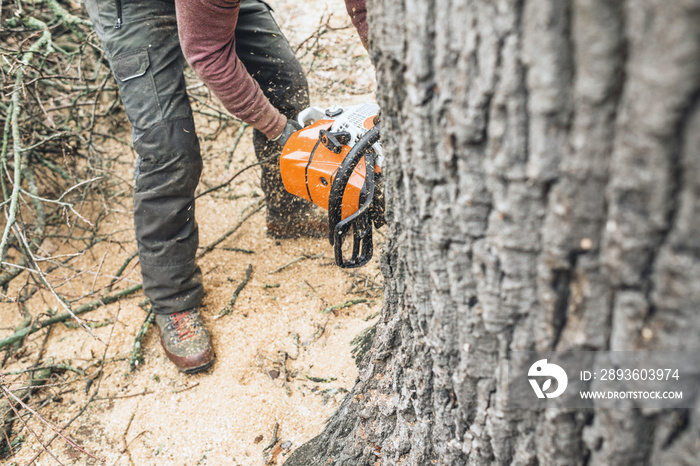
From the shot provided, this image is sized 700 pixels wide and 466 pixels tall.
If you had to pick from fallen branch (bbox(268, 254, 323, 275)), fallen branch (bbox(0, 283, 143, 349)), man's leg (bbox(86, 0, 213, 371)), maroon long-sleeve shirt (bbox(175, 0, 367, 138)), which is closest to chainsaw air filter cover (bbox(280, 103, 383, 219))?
maroon long-sleeve shirt (bbox(175, 0, 367, 138))

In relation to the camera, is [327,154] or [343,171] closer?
[343,171]

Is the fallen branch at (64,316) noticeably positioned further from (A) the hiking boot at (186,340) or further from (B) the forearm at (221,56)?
(B) the forearm at (221,56)

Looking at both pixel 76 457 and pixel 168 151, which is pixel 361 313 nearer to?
pixel 168 151

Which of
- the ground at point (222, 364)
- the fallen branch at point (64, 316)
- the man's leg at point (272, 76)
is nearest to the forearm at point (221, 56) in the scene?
the man's leg at point (272, 76)

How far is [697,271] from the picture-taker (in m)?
0.52

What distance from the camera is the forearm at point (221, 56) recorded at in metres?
1.66

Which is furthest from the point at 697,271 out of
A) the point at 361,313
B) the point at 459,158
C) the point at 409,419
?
the point at 361,313

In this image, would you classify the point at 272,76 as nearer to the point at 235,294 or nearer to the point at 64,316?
the point at 235,294

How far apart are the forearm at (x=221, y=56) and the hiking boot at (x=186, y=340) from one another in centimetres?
96

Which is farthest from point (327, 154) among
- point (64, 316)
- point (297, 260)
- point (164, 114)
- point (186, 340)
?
point (64, 316)

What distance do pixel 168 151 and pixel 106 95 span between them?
2700 millimetres

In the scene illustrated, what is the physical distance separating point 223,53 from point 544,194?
1.54 metres

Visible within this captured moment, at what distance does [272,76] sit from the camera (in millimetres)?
2445

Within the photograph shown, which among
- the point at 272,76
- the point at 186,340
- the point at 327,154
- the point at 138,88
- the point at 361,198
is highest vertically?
the point at 138,88
